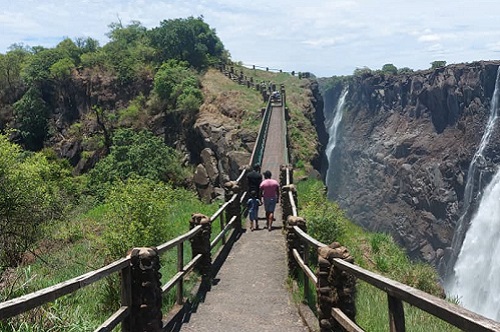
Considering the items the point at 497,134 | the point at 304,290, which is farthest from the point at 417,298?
the point at 497,134

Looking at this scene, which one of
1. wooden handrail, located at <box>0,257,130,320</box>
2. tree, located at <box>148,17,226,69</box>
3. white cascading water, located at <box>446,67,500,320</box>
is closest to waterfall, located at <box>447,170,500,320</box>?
white cascading water, located at <box>446,67,500,320</box>

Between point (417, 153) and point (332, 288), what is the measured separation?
94065 millimetres

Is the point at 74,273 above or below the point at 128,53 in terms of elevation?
below

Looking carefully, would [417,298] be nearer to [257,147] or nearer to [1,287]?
[1,287]

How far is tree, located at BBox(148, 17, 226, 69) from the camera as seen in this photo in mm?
48094

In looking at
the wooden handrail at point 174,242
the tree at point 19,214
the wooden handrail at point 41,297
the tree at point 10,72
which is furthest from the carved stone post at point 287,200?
the tree at point 10,72

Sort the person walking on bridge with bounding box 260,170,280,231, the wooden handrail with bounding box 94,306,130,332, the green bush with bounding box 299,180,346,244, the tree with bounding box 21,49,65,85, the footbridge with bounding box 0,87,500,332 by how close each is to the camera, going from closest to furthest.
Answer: the footbridge with bounding box 0,87,500,332 < the wooden handrail with bounding box 94,306,130,332 < the green bush with bounding box 299,180,346,244 < the person walking on bridge with bounding box 260,170,280,231 < the tree with bounding box 21,49,65,85

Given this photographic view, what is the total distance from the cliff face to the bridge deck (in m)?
66.5

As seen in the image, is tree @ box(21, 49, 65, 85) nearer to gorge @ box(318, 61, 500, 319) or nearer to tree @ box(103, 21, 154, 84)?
tree @ box(103, 21, 154, 84)

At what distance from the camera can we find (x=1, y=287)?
24.7ft

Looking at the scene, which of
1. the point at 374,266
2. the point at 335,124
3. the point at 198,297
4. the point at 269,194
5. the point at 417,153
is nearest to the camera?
the point at 198,297

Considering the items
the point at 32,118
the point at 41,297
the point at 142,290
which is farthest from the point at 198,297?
the point at 32,118

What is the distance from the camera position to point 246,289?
9297 millimetres

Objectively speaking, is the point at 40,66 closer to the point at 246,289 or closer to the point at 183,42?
the point at 183,42
